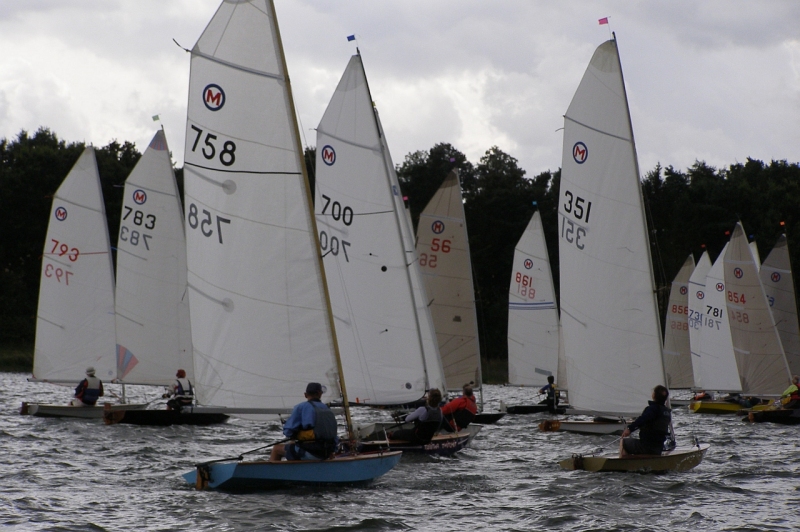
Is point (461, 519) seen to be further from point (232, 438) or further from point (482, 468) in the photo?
point (232, 438)

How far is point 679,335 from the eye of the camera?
4109 centimetres

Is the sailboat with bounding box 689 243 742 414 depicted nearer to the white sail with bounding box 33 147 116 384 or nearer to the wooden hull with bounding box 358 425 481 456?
the wooden hull with bounding box 358 425 481 456

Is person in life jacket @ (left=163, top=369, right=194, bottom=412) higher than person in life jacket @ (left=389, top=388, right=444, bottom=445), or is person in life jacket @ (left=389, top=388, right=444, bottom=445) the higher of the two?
person in life jacket @ (left=163, top=369, right=194, bottom=412)

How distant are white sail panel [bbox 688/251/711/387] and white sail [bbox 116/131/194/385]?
760 inches

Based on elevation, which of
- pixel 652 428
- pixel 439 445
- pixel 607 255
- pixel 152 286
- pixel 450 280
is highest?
pixel 450 280

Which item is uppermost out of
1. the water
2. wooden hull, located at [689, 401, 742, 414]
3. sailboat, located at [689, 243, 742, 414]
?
sailboat, located at [689, 243, 742, 414]

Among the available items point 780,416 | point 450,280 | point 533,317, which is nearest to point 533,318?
point 533,317

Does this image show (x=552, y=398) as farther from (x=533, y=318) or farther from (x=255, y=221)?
(x=255, y=221)

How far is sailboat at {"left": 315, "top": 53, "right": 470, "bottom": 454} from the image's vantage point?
1919cm

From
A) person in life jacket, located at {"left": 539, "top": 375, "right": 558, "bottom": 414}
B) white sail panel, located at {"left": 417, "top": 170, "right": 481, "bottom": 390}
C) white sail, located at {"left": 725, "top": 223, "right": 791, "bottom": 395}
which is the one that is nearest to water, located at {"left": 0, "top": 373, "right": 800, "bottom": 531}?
white sail panel, located at {"left": 417, "top": 170, "right": 481, "bottom": 390}

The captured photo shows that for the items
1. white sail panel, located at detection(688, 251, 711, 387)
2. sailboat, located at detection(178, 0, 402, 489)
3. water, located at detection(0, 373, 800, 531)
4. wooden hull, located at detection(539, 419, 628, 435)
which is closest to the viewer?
water, located at detection(0, 373, 800, 531)

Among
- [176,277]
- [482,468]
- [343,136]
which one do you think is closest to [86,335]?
[176,277]

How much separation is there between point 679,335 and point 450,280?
59.2ft

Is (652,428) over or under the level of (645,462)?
over
